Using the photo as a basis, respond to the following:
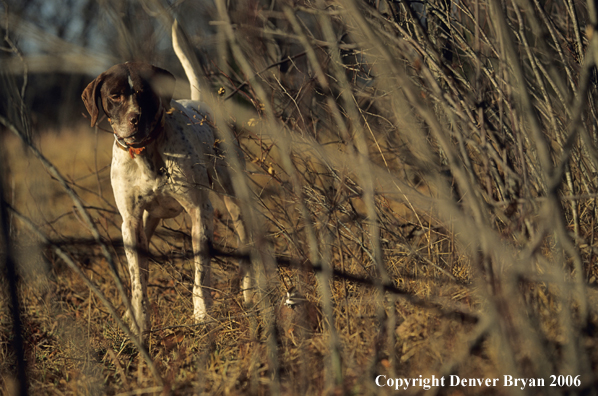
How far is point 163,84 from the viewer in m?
3.30

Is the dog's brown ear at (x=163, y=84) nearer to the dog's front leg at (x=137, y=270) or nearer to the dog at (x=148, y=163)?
the dog at (x=148, y=163)

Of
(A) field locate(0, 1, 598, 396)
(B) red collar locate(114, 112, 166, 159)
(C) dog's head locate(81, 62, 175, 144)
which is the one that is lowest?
(A) field locate(0, 1, 598, 396)

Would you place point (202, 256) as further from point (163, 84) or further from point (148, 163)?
point (163, 84)

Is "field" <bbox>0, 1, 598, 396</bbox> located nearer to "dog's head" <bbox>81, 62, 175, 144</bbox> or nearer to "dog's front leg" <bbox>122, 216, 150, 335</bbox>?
"dog's front leg" <bbox>122, 216, 150, 335</bbox>

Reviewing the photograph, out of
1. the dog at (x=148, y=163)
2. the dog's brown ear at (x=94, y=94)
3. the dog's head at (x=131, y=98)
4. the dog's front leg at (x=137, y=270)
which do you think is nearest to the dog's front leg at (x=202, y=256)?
the dog at (x=148, y=163)

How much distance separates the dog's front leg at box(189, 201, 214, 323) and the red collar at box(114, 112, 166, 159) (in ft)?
1.63

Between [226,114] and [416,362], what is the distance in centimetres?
161

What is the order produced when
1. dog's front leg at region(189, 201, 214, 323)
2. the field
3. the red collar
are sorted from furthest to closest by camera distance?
the red collar → dog's front leg at region(189, 201, 214, 323) → the field

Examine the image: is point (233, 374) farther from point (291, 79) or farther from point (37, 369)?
point (291, 79)

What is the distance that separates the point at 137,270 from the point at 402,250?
157cm

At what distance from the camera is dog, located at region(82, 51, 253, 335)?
10.2ft

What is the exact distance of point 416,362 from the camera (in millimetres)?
→ 1959

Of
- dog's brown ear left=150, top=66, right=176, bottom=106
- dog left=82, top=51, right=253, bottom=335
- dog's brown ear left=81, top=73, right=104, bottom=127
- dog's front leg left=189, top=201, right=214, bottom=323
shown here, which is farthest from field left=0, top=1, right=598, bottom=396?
dog's brown ear left=81, top=73, right=104, bottom=127

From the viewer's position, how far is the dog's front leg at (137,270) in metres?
3.10
